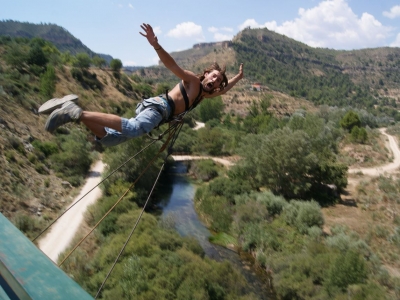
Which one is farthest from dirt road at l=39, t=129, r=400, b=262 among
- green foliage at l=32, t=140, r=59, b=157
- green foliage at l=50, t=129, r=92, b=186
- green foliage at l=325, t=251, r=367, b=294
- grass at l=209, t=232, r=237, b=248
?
green foliage at l=325, t=251, r=367, b=294

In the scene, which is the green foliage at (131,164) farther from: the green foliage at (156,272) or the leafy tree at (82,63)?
the leafy tree at (82,63)

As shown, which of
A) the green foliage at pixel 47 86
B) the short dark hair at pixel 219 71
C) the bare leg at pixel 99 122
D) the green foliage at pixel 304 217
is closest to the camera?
the bare leg at pixel 99 122

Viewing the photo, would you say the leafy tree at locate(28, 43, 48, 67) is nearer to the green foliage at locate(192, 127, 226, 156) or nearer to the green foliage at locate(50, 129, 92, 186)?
the green foliage at locate(50, 129, 92, 186)

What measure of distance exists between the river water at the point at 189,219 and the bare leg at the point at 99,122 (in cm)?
1395

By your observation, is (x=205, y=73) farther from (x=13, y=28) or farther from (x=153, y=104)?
(x=13, y=28)

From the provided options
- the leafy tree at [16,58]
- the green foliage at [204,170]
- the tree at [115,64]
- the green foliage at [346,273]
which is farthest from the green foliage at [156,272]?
the tree at [115,64]

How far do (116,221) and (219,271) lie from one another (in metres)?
6.81

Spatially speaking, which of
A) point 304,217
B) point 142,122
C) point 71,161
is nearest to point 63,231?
point 71,161

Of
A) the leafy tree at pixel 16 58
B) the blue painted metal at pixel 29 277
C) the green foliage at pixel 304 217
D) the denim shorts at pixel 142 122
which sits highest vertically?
the leafy tree at pixel 16 58

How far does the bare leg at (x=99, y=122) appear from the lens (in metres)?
3.50

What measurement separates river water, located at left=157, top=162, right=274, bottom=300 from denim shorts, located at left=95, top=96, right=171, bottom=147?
44.5ft

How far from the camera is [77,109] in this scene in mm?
3439

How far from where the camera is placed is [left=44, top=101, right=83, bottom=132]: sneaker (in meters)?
3.36

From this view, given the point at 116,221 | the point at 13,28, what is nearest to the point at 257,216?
the point at 116,221
